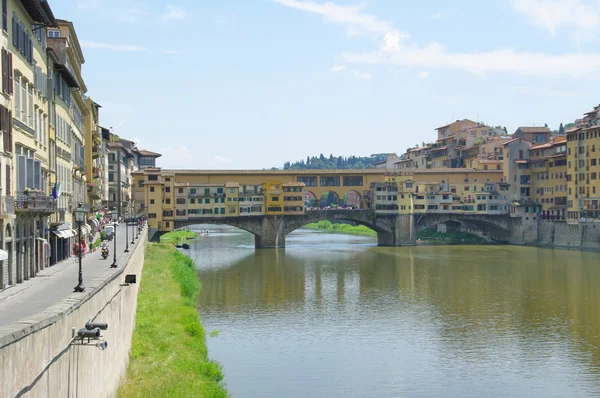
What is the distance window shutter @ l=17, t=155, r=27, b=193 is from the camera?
2106 cm

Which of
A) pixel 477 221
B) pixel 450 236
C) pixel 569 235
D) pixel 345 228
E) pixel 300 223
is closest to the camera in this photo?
pixel 569 235

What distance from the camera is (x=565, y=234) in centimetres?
7850

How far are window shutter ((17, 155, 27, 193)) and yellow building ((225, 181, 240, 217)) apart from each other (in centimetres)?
5649

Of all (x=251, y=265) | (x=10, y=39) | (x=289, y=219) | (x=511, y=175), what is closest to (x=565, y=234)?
(x=511, y=175)

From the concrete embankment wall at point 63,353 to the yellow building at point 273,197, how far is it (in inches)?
2449

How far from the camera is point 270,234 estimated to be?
78.9m

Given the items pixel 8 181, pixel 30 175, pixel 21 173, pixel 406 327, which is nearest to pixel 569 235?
pixel 406 327

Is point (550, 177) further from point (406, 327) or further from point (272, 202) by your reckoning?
point (406, 327)

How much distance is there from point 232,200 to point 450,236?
102 feet

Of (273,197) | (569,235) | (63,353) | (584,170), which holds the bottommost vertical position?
(569,235)

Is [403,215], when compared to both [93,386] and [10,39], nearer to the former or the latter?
[10,39]

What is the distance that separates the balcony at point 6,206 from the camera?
747 inches

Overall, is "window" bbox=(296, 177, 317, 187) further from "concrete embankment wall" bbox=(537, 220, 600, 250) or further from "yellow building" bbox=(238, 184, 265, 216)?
"concrete embankment wall" bbox=(537, 220, 600, 250)

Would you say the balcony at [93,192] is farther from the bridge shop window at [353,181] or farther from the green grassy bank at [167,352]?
the bridge shop window at [353,181]
